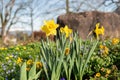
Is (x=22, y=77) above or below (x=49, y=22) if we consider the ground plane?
below

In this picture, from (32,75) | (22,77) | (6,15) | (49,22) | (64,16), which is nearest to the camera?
(22,77)

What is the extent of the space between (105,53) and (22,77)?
87.0 inches

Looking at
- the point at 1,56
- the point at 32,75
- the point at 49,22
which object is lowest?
the point at 1,56

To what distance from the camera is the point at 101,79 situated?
361cm

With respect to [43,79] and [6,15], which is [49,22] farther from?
[6,15]

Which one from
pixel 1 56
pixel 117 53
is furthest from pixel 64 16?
pixel 117 53

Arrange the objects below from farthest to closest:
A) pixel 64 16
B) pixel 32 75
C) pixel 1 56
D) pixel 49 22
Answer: pixel 64 16, pixel 1 56, pixel 49 22, pixel 32 75

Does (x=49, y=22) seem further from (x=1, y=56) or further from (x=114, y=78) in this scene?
(x=1, y=56)

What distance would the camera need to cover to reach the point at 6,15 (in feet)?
98.0

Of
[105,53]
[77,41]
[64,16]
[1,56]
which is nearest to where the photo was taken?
[77,41]

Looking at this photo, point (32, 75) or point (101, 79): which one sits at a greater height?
point (32, 75)

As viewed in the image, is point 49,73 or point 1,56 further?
point 1,56

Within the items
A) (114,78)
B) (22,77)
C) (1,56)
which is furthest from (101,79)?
(1,56)

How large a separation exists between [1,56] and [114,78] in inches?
146
